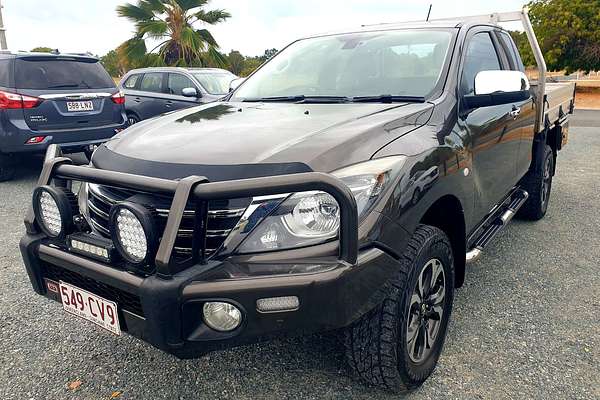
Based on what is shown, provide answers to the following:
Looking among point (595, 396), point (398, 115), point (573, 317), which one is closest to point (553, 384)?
point (595, 396)

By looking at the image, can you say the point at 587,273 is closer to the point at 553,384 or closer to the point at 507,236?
the point at 507,236

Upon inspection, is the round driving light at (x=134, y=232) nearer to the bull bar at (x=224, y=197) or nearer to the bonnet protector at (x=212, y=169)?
the bull bar at (x=224, y=197)

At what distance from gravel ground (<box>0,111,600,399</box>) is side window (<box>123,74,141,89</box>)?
7553 mm

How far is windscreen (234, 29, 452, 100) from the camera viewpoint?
274 centimetres

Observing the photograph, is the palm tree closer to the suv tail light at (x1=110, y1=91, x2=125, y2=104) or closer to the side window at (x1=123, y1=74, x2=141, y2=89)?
the side window at (x1=123, y1=74, x2=141, y2=89)

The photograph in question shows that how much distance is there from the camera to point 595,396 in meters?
2.10

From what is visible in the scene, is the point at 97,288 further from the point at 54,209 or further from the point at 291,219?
the point at 291,219

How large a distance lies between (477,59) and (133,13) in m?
15.1

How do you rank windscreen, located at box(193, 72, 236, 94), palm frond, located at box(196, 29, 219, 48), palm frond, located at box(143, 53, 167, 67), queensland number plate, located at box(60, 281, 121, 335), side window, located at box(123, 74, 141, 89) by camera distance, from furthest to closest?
palm frond, located at box(196, 29, 219, 48) < palm frond, located at box(143, 53, 167, 67) < side window, located at box(123, 74, 141, 89) < windscreen, located at box(193, 72, 236, 94) < queensland number plate, located at box(60, 281, 121, 335)

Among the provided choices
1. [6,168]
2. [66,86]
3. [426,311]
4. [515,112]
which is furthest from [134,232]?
[6,168]

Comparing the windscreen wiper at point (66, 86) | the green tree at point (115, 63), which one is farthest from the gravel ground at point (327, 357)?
the green tree at point (115, 63)

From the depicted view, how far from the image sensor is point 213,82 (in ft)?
30.2

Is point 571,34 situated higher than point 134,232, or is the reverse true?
Result: point 571,34

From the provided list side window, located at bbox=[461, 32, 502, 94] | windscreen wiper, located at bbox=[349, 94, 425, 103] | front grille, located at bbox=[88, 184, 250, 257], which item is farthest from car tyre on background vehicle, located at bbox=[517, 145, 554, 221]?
front grille, located at bbox=[88, 184, 250, 257]
